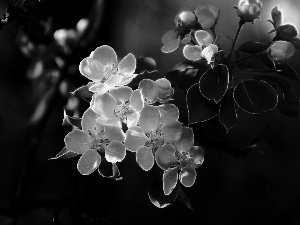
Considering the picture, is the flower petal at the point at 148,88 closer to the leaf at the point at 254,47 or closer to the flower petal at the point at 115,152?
the flower petal at the point at 115,152

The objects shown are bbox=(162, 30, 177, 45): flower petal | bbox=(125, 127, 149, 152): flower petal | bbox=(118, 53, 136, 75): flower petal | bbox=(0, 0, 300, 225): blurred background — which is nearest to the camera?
bbox=(125, 127, 149, 152): flower petal

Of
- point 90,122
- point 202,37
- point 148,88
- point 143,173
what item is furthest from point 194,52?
point 143,173

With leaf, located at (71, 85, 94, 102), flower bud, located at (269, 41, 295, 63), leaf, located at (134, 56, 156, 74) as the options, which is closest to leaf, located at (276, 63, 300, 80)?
flower bud, located at (269, 41, 295, 63)

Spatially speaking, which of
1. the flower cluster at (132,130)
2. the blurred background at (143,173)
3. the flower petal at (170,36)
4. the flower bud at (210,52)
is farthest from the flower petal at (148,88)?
the blurred background at (143,173)

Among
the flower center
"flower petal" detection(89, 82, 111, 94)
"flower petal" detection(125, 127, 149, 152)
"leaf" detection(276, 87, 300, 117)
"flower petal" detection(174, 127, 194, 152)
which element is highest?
"flower petal" detection(89, 82, 111, 94)

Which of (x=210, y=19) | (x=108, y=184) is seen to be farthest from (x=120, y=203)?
(x=210, y=19)

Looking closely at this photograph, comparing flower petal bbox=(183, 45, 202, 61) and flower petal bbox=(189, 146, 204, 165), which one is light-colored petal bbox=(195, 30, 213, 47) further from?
flower petal bbox=(189, 146, 204, 165)

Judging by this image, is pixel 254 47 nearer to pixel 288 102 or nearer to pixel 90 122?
pixel 288 102
